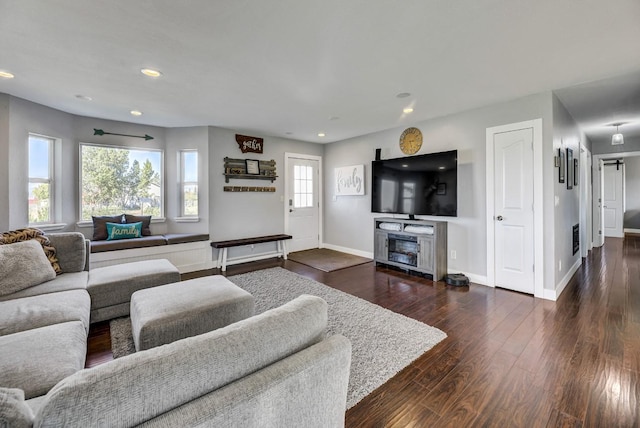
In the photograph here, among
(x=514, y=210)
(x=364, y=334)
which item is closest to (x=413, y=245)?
(x=514, y=210)

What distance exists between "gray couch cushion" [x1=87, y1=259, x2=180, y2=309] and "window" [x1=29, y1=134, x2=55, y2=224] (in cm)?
190

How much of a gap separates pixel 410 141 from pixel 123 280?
4.40 metres

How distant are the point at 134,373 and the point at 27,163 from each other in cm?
462

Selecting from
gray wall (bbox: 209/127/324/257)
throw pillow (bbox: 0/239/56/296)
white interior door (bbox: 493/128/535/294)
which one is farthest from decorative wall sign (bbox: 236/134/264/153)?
white interior door (bbox: 493/128/535/294)

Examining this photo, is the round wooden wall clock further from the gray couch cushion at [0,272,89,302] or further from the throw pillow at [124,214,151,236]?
the gray couch cushion at [0,272,89,302]

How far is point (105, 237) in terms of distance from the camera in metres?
4.27

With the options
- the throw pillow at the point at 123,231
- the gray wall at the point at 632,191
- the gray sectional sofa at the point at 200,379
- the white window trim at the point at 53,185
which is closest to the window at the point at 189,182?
the throw pillow at the point at 123,231

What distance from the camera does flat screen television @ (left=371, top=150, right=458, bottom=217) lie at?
4004 millimetres

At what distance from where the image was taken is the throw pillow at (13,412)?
1.94ft

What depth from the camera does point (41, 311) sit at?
1924mm

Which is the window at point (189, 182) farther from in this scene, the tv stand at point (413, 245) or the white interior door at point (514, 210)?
the white interior door at point (514, 210)

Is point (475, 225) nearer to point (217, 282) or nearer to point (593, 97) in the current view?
point (593, 97)

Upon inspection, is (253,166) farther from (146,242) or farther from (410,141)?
(410,141)

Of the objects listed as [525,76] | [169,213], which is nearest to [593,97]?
[525,76]
